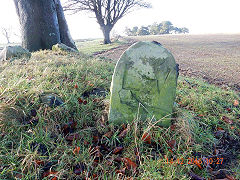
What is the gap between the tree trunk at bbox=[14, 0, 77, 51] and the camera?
19.6ft

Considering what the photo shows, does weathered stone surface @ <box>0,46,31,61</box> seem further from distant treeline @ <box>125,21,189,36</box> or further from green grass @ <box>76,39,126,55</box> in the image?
distant treeline @ <box>125,21,189,36</box>

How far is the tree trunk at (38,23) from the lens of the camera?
19.6 ft

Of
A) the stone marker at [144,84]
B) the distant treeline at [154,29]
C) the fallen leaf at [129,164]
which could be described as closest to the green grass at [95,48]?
the stone marker at [144,84]

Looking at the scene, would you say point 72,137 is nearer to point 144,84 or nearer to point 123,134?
point 123,134

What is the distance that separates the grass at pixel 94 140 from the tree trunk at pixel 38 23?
3.95 meters

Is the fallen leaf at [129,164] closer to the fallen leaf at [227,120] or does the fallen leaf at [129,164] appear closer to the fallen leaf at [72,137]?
the fallen leaf at [72,137]

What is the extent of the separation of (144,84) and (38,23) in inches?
218

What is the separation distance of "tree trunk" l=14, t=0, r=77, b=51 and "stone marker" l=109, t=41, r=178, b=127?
16.8 feet

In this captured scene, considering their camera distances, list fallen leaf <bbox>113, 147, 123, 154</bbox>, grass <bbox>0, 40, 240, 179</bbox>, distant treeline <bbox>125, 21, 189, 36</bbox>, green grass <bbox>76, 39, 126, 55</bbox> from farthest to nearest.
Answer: distant treeline <bbox>125, 21, 189, 36</bbox>
green grass <bbox>76, 39, 126, 55</bbox>
fallen leaf <bbox>113, 147, 123, 154</bbox>
grass <bbox>0, 40, 240, 179</bbox>

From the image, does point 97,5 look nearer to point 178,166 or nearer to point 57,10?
point 57,10

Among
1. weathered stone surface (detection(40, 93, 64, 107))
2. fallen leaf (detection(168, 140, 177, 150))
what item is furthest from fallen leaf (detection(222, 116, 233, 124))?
weathered stone surface (detection(40, 93, 64, 107))

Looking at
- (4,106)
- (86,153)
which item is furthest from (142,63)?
(4,106)

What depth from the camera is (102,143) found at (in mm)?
2180

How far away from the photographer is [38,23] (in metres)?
6.11
